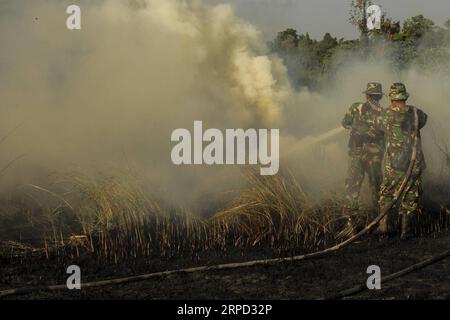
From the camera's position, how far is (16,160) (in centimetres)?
1138

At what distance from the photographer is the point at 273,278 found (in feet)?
23.0

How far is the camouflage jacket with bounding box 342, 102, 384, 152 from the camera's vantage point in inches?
349

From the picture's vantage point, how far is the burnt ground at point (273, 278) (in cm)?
650

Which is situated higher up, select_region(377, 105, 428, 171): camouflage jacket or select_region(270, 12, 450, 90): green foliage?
select_region(270, 12, 450, 90): green foliage

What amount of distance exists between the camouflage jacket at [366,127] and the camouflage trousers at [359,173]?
0.36 ft

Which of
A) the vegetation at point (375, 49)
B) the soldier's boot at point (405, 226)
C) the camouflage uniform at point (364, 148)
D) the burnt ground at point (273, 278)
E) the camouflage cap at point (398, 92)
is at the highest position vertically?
the vegetation at point (375, 49)

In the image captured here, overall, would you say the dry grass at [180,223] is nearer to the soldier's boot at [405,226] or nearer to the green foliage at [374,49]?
the soldier's boot at [405,226]

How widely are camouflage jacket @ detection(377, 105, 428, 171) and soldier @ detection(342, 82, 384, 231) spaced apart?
0.30 m

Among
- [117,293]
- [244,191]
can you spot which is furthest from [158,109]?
[117,293]

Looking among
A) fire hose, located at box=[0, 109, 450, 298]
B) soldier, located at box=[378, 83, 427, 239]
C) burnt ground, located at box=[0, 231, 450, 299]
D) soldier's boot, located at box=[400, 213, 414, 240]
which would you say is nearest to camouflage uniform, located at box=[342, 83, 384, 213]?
soldier, located at box=[378, 83, 427, 239]

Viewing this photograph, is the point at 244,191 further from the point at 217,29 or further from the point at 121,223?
the point at 217,29

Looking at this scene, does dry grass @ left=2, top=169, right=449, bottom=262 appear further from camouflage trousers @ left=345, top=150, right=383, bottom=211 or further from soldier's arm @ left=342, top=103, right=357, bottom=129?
soldier's arm @ left=342, top=103, right=357, bottom=129

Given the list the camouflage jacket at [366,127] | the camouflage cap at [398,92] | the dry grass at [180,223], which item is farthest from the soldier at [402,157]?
the dry grass at [180,223]
